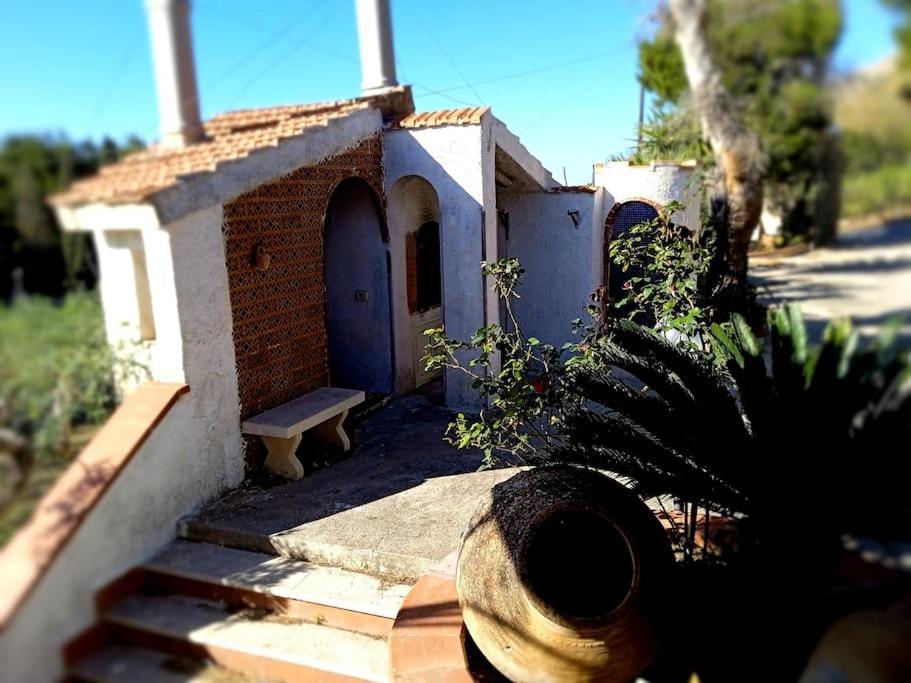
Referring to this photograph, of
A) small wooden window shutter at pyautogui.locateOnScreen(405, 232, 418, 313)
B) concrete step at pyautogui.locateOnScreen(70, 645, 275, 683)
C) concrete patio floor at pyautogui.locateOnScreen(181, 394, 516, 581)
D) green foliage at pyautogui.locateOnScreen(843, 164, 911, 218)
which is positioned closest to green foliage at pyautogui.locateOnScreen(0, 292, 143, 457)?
concrete step at pyautogui.locateOnScreen(70, 645, 275, 683)

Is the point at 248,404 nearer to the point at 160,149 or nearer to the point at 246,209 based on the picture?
the point at 246,209

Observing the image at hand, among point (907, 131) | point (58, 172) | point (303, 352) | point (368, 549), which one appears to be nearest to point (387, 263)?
point (303, 352)

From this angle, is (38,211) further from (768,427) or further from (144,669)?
(768,427)

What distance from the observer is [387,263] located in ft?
25.7

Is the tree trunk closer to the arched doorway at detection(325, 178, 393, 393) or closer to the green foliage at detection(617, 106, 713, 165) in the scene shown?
the green foliage at detection(617, 106, 713, 165)

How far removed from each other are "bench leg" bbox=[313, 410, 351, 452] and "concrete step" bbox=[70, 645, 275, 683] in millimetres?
2973

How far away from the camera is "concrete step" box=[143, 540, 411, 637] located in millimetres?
4074

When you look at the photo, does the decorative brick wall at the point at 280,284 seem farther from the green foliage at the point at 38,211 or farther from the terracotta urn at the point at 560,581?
the green foliage at the point at 38,211

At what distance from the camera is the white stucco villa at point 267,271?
221cm

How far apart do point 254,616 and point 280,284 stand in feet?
9.57

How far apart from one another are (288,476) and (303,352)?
A: 1215 mm

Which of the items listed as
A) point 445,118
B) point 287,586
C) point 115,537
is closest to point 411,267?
point 445,118

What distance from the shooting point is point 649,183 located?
7.94 metres

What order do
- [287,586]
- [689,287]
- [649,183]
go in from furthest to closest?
[649,183], [689,287], [287,586]
